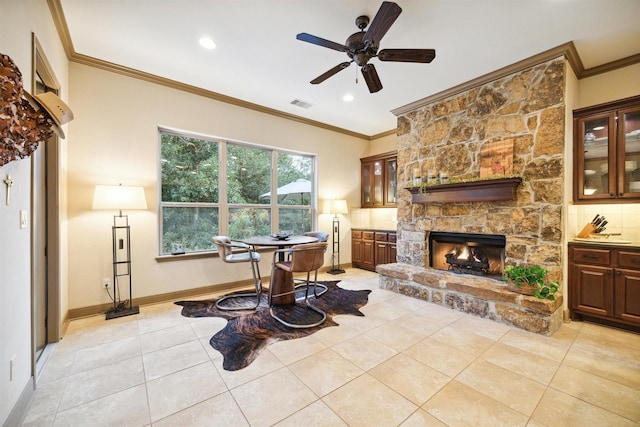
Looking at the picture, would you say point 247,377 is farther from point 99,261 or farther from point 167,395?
point 99,261

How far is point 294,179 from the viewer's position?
521 cm

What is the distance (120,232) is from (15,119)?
251 centimetres

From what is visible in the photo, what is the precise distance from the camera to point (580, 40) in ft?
9.05

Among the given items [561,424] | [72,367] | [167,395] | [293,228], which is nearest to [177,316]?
[72,367]

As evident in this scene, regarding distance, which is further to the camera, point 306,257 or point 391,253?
point 391,253

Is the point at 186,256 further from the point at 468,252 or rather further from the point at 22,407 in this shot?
the point at 468,252

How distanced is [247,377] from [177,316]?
5.34ft

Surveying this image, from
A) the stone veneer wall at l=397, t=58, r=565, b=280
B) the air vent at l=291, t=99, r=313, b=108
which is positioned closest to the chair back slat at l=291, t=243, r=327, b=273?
the stone veneer wall at l=397, t=58, r=565, b=280

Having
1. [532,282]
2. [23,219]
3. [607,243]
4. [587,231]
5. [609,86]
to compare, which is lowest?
[532,282]

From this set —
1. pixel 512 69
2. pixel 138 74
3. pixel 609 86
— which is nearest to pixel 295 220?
pixel 138 74

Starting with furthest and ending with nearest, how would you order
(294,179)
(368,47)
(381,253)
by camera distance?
(381,253) → (294,179) → (368,47)

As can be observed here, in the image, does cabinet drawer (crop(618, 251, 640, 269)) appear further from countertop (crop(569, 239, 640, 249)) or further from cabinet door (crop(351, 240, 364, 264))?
cabinet door (crop(351, 240, 364, 264))

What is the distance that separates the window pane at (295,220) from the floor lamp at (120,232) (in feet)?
7.55

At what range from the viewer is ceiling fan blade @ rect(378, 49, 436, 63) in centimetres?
231
